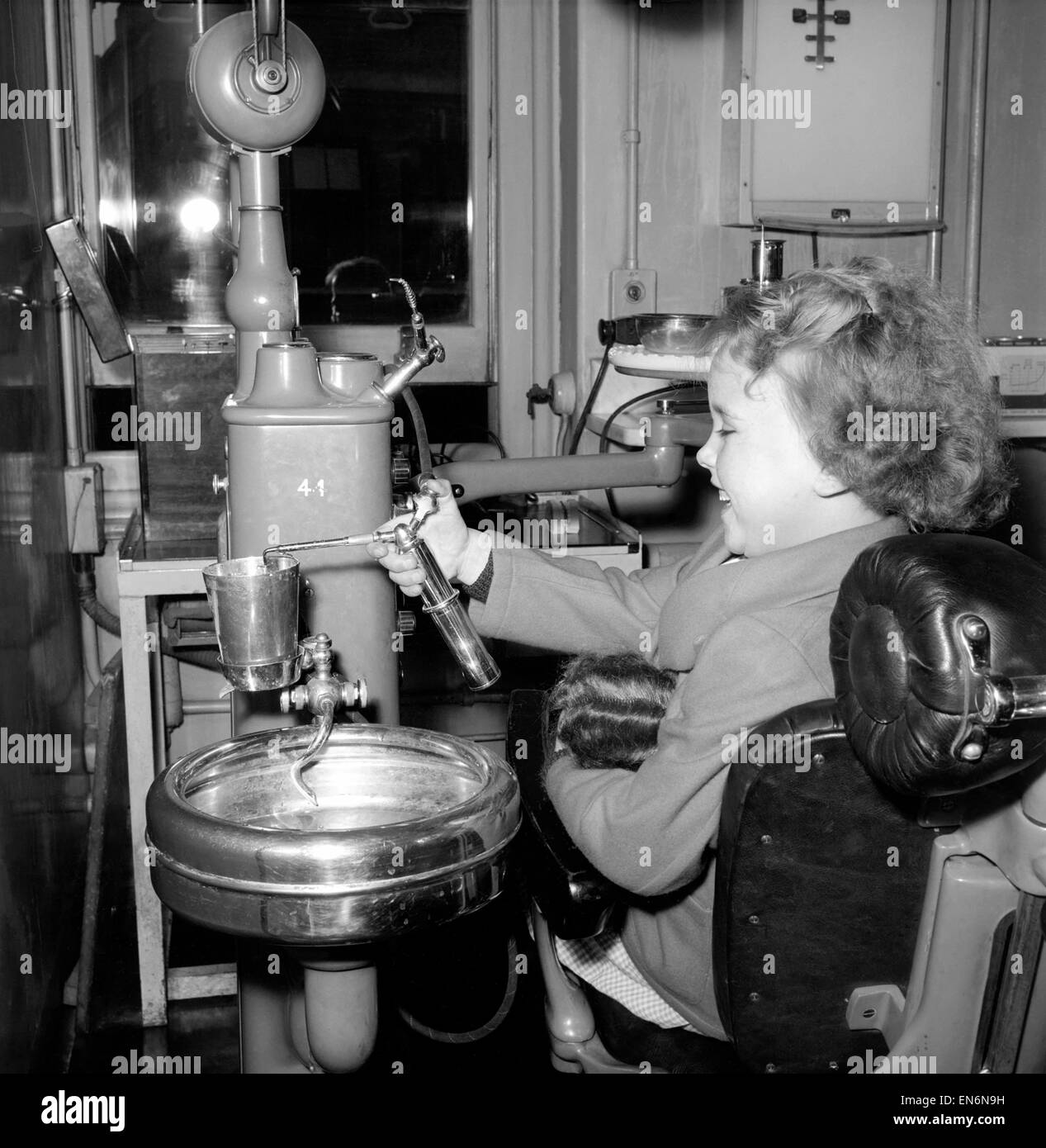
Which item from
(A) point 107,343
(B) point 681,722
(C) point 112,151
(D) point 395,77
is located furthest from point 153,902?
(D) point 395,77

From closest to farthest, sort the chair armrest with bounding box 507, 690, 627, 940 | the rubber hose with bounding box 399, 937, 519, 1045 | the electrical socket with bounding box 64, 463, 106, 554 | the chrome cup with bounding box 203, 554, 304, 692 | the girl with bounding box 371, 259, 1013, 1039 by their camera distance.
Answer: the chrome cup with bounding box 203, 554, 304, 692
the girl with bounding box 371, 259, 1013, 1039
the chair armrest with bounding box 507, 690, 627, 940
the rubber hose with bounding box 399, 937, 519, 1045
the electrical socket with bounding box 64, 463, 106, 554

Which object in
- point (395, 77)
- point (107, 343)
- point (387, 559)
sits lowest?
point (387, 559)

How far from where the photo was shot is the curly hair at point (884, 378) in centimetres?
110

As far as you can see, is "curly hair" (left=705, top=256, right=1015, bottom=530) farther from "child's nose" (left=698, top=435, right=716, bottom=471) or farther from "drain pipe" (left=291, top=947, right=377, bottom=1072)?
"drain pipe" (left=291, top=947, right=377, bottom=1072)

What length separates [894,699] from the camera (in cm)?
86

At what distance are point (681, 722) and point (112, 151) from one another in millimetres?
1923

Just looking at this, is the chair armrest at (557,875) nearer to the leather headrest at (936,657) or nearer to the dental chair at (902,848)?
the dental chair at (902,848)

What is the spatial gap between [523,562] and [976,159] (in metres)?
1.61

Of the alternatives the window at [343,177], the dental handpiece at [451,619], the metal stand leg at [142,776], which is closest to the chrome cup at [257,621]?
the dental handpiece at [451,619]

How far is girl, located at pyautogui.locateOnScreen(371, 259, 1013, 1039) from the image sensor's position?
3.45 feet

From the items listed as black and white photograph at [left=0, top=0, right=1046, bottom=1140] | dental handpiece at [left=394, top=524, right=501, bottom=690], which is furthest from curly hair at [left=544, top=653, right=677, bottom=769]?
dental handpiece at [left=394, top=524, right=501, bottom=690]

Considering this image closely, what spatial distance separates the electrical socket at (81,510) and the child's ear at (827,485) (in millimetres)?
1629

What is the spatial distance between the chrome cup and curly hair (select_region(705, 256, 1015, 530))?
0.48 meters
